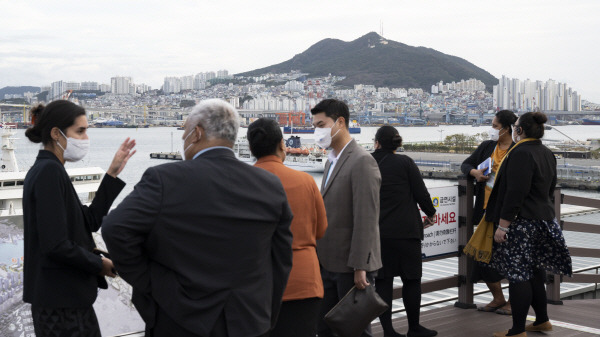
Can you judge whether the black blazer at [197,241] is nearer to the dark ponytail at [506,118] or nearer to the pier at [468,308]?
the pier at [468,308]

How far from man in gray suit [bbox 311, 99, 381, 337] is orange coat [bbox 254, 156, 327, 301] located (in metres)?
0.55

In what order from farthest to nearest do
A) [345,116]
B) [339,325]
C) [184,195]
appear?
[345,116]
[339,325]
[184,195]

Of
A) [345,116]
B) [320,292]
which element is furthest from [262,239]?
[345,116]

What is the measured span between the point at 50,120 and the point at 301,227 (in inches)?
43.9

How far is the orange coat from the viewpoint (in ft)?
8.84

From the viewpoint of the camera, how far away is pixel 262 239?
6.70 feet

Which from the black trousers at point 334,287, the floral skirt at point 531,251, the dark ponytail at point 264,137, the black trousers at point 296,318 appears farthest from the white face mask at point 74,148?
the floral skirt at point 531,251

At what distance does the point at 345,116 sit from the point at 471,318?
2255mm

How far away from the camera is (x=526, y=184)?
13.1ft

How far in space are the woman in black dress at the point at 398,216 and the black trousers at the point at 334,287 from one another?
638 millimetres

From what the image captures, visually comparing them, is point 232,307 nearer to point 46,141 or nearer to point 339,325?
point 46,141

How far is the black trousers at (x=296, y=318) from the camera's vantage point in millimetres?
2688

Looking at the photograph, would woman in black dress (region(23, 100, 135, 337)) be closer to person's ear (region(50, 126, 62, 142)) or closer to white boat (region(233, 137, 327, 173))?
person's ear (region(50, 126, 62, 142))

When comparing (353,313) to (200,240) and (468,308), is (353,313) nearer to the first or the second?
(200,240)
